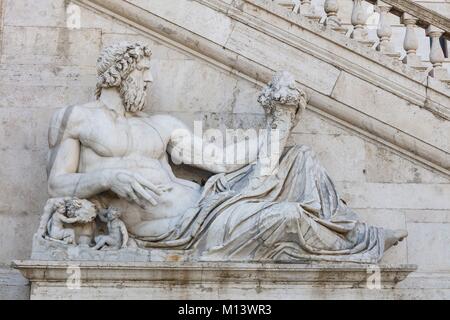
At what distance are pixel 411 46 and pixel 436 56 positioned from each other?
25 centimetres

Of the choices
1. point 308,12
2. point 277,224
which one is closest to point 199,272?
point 277,224

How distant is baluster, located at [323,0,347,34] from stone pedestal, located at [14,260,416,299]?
2426 millimetres

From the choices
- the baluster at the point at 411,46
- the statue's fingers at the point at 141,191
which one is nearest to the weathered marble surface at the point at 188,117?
the baluster at the point at 411,46

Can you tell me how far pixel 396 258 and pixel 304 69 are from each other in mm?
1874

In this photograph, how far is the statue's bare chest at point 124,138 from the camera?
9.18m

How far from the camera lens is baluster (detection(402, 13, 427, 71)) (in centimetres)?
1032

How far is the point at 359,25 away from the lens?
10.3m

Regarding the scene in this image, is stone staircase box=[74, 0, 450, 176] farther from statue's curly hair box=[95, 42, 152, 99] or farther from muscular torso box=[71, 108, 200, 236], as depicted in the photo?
muscular torso box=[71, 108, 200, 236]

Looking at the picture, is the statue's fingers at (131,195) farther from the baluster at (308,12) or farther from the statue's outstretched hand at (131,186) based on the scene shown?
the baluster at (308,12)

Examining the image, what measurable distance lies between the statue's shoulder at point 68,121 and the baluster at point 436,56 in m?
3.25

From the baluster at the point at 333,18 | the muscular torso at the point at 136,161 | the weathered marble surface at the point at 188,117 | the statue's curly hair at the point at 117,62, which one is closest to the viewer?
the muscular torso at the point at 136,161

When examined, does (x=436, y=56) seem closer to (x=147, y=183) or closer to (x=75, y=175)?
(x=147, y=183)

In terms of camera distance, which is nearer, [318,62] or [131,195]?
[131,195]
